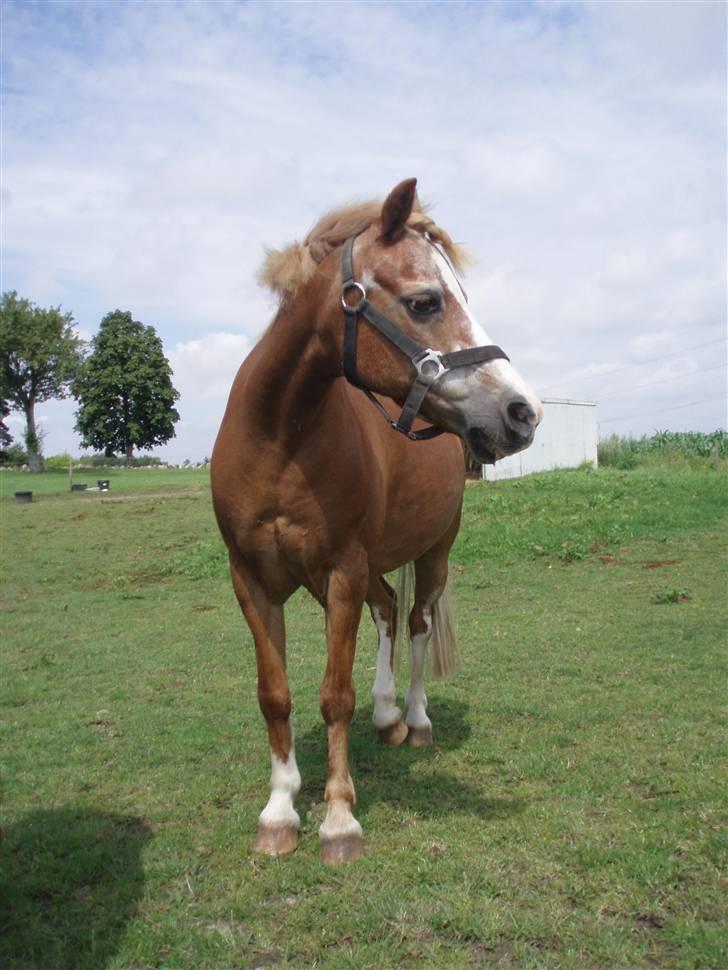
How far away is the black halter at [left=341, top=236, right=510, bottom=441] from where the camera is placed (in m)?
3.02

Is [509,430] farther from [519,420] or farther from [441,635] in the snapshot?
[441,635]

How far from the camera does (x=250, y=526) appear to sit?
363 centimetres

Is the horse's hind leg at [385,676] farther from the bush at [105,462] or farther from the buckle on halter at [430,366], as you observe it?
the bush at [105,462]

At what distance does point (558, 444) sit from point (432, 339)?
93.9 feet

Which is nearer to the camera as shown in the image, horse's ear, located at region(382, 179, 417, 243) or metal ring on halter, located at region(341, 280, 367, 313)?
horse's ear, located at region(382, 179, 417, 243)

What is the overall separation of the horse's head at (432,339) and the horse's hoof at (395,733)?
2.57m

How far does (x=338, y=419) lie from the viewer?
370cm

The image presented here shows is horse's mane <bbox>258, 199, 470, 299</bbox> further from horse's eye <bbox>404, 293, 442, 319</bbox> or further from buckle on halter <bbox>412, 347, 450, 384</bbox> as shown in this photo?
buckle on halter <bbox>412, 347, 450, 384</bbox>

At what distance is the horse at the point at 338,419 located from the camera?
306cm

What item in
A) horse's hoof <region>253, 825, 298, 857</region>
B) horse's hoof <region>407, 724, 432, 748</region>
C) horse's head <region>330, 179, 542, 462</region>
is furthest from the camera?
horse's hoof <region>407, 724, 432, 748</region>

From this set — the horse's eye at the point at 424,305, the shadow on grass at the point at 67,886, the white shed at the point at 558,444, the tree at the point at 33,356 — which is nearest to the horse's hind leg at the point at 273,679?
the shadow on grass at the point at 67,886

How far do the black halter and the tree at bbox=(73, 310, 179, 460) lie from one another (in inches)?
2405

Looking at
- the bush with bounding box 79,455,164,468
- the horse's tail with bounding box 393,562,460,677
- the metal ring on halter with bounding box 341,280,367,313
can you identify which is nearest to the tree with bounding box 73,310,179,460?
the bush with bounding box 79,455,164,468

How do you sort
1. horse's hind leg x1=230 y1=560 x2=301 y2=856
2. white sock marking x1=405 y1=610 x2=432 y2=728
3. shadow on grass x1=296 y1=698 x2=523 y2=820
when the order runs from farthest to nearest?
white sock marking x1=405 y1=610 x2=432 y2=728, shadow on grass x1=296 y1=698 x2=523 y2=820, horse's hind leg x1=230 y1=560 x2=301 y2=856
